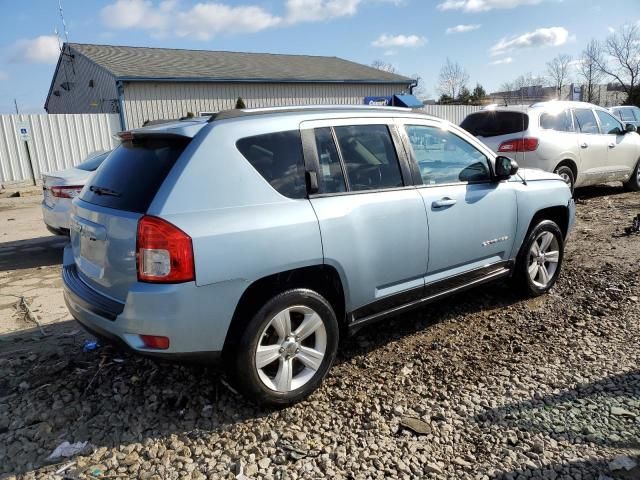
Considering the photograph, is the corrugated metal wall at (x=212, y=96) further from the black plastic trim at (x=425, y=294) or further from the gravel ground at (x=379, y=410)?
the gravel ground at (x=379, y=410)

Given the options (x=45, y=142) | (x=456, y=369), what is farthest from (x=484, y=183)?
(x=45, y=142)

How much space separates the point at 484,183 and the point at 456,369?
158cm

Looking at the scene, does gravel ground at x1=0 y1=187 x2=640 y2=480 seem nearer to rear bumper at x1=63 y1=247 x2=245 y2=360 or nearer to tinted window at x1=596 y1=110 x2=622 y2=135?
rear bumper at x1=63 y1=247 x2=245 y2=360

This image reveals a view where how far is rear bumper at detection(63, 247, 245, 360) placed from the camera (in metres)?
2.62

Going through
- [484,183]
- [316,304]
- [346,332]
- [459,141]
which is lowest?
[346,332]

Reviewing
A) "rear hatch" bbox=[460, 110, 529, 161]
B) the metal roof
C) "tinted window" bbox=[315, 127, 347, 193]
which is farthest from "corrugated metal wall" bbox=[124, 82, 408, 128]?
"tinted window" bbox=[315, 127, 347, 193]

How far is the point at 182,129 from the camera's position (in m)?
2.93

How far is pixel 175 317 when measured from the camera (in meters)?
2.63

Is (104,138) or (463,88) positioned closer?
(104,138)

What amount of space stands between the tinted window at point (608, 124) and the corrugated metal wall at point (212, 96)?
10.1 meters

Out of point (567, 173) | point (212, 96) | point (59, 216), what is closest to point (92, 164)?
point (59, 216)

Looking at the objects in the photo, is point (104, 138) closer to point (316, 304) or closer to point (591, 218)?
point (591, 218)

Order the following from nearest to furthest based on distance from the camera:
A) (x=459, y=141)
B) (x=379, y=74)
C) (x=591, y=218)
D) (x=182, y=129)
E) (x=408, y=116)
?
(x=182, y=129) < (x=408, y=116) < (x=459, y=141) < (x=591, y=218) < (x=379, y=74)

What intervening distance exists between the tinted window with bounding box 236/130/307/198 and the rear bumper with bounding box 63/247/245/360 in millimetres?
686
